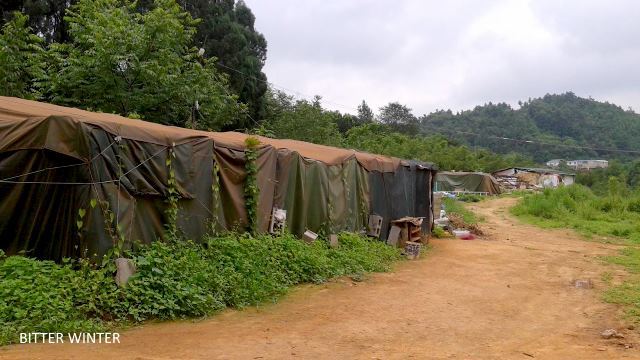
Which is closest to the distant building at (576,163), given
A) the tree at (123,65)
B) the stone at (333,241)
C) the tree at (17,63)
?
the tree at (123,65)

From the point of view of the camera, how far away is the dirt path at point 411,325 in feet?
16.0

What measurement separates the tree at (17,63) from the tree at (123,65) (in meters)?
0.44

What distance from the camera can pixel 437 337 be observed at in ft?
18.8

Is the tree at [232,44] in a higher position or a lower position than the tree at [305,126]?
higher

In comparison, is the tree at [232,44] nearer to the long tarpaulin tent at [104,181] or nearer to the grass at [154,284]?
the long tarpaulin tent at [104,181]

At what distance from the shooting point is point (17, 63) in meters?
13.3

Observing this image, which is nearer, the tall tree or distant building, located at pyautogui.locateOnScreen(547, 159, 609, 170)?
the tall tree

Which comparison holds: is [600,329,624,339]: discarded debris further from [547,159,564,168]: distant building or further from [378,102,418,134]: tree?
[547,159,564,168]: distant building

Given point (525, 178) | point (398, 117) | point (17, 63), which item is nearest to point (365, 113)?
point (398, 117)

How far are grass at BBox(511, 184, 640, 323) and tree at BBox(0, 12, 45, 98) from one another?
596 inches

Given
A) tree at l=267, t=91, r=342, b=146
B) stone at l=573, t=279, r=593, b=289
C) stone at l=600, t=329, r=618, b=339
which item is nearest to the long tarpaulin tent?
stone at l=600, t=329, r=618, b=339

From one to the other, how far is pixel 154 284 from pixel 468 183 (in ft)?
125

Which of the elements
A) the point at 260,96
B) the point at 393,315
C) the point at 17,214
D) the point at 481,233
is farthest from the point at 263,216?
the point at 260,96

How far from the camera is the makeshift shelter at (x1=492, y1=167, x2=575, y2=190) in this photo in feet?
162
